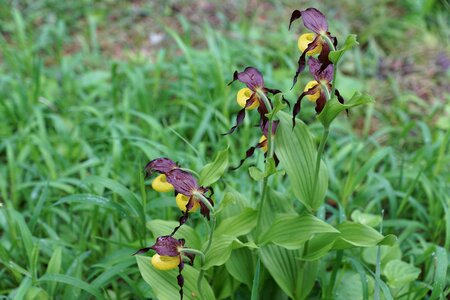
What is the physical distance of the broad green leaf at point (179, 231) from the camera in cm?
147

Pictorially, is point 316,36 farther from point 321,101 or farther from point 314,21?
point 321,101

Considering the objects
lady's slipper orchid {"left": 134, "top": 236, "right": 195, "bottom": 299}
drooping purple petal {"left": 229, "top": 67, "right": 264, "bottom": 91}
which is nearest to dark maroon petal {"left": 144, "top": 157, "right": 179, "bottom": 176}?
lady's slipper orchid {"left": 134, "top": 236, "right": 195, "bottom": 299}

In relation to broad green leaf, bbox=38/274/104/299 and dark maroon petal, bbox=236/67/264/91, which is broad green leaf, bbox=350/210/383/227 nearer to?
dark maroon petal, bbox=236/67/264/91

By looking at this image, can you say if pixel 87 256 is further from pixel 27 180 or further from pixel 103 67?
pixel 103 67

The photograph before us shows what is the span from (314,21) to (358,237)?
55 cm

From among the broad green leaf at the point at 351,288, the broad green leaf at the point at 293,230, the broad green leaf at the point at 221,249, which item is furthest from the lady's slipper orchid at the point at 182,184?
the broad green leaf at the point at 351,288

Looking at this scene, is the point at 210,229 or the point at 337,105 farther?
the point at 210,229

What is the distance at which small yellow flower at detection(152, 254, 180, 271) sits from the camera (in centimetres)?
128

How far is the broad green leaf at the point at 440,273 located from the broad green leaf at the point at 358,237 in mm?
248

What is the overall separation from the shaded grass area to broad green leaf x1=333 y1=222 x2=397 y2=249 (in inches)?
15.7

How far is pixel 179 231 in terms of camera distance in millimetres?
1470

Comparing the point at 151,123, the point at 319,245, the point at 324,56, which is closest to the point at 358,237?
the point at 319,245

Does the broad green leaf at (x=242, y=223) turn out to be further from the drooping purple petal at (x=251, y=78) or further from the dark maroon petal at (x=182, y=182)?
the drooping purple petal at (x=251, y=78)

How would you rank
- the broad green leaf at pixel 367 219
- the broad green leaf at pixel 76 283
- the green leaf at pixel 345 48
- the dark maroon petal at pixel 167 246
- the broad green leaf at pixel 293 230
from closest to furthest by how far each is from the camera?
1. the green leaf at pixel 345 48
2. the dark maroon petal at pixel 167 246
3. the broad green leaf at pixel 293 230
4. the broad green leaf at pixel 76 283
5. the broad green leaf at pixel 367 219
